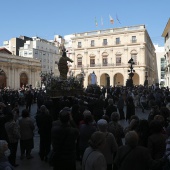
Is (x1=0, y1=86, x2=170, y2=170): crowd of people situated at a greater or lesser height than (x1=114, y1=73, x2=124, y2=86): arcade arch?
lesser

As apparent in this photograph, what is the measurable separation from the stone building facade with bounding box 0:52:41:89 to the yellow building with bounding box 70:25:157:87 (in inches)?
341

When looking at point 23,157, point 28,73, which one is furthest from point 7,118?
point 28,73

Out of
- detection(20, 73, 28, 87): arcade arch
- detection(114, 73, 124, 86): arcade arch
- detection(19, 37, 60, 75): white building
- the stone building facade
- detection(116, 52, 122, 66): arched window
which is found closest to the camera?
the stone building facade

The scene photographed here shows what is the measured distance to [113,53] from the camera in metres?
49.0

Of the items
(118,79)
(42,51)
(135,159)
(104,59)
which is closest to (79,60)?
(104,59)

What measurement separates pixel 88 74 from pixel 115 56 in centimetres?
679

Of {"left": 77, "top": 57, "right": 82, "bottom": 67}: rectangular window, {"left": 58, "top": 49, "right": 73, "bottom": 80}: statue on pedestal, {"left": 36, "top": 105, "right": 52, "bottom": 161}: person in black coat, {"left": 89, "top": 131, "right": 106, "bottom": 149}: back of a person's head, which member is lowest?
{"left": 36, "top": 105, "right": 52, "bottom": 161}: person in black coat

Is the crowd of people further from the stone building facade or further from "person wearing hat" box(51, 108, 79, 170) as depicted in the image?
the stone building facade

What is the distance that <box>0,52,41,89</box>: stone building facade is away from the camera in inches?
1693

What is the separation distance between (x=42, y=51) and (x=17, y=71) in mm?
21254

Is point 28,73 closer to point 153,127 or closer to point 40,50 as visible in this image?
point 40,50

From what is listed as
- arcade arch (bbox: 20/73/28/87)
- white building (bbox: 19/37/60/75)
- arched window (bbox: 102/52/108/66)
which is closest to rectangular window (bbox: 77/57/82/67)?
arched window (bbox: 102/52/108/66)

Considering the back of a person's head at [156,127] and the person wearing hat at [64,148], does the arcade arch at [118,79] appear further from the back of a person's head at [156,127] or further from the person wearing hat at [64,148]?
the person wearing hat at [64,148]

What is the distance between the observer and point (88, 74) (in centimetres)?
5091
